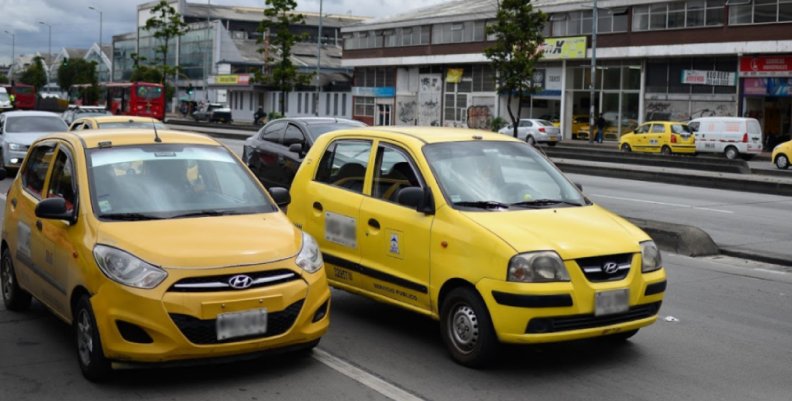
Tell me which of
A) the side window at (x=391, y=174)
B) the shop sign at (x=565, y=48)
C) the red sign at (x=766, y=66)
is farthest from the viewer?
the shop sign at (x=565, y=48)

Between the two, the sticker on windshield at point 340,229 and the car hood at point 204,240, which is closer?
the car hood at point 204,240

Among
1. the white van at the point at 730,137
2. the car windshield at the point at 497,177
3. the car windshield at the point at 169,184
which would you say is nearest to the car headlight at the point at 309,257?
the car windshield at the point at 169,184

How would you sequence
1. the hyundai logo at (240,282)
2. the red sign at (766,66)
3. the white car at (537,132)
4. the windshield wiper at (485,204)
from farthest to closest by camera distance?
the white car at (537,132) → the red sign at (766,66) → the windshield wiper at (485,204) → the hyundai logo at (240,282)

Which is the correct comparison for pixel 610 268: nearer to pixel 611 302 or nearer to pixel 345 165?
pixel 611 302

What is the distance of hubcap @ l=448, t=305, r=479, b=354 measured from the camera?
640 centimetres

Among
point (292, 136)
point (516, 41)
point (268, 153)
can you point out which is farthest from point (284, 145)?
point (516, 41)

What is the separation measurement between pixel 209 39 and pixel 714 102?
66.8 meters

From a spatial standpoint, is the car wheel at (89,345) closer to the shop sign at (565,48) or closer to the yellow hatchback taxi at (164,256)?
the yellow hatchback taxi at (164,256)

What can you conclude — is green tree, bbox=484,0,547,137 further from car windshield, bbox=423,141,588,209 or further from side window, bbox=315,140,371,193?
car windshield, bbox=423,141,588,209

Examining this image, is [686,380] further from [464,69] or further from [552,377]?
[464,69]

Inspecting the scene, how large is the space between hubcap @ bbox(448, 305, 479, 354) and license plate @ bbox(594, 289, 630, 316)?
2.69 feet

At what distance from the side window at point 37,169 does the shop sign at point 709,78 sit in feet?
147

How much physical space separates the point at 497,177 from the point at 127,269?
2.96 metres

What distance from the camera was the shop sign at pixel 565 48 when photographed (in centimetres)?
5567
